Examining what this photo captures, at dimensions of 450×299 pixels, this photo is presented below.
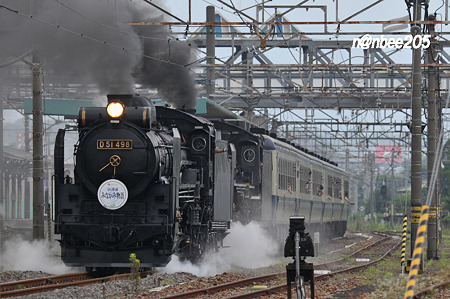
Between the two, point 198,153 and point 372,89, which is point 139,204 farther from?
point 372,89

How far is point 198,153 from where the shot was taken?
16.2 m

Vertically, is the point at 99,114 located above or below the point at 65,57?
below

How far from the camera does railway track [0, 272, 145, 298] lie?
502 inches

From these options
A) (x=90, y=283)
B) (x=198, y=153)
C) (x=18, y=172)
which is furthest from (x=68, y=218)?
(x=18, y=172)

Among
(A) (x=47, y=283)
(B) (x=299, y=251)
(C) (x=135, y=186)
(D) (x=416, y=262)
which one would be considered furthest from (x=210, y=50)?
(D) (x=416, y=262)

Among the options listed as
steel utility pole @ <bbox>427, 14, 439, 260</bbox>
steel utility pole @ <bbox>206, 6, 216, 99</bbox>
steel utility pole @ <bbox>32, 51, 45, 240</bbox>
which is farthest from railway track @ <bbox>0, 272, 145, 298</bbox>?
steel utility pole @ <bbox>427, 14, 439, 260</bbox>

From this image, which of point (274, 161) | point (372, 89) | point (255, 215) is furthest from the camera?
point (372, 89)

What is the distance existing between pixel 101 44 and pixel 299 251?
7.71 meters

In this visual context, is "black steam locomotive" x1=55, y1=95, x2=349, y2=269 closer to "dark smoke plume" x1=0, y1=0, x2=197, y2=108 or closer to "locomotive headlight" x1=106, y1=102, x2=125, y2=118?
"locomotive headlight" x1=106, y1=102, x2=125, y2=118

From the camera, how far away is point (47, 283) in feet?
47.0

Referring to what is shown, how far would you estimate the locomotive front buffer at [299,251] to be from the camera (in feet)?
37.2

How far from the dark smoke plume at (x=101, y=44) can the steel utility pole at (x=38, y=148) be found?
37.6 inches

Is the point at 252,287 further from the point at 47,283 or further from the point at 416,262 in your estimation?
the point at 416,262

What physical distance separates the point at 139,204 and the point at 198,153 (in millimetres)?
2409
